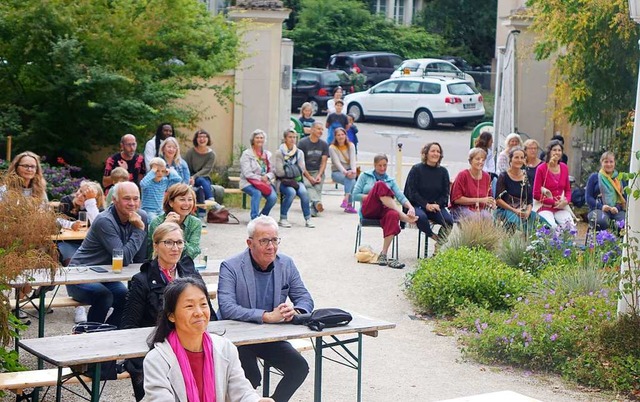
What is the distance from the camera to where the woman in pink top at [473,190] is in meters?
14.5

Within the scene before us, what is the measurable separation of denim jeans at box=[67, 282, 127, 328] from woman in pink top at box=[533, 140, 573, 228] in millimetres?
6540

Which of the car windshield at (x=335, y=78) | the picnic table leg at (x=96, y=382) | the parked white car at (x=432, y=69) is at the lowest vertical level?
the picnic table leg at (x=96, y=382)

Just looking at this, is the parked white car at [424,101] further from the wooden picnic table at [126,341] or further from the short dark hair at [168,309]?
the short dark hair at [168,309]

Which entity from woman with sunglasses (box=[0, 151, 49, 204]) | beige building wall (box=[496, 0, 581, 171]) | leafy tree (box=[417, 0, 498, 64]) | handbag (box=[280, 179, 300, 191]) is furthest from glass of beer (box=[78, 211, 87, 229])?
leafy tree (box=[417, 0, 498, 64])

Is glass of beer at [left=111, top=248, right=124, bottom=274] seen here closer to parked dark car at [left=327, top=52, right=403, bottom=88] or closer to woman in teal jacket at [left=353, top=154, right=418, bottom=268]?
woman in teal jacket at [left=353, top=154, right=418, bottom=268]

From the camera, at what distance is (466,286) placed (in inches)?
450

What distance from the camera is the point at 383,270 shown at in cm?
1382

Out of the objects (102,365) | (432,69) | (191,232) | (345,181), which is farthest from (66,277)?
(432,69)

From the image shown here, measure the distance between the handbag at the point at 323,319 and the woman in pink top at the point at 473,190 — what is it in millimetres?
6927

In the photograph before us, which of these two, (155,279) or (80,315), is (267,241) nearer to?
(155,279)

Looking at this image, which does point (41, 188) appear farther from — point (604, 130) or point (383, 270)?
point (604, 130)

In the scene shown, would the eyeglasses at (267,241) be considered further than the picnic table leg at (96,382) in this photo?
Yes

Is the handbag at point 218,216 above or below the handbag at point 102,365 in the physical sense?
below

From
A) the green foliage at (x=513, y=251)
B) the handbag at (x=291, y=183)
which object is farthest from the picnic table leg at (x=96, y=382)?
the handbag at (x=291, y=183)
